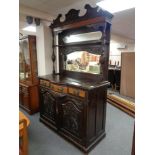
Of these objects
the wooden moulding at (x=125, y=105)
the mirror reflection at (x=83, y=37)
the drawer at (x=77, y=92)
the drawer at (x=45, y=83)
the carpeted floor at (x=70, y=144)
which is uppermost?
the mirror reflection at (x=83, y=37)

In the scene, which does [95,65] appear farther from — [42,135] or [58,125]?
[42,135]

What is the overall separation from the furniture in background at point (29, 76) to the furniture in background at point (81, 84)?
1.85 feet

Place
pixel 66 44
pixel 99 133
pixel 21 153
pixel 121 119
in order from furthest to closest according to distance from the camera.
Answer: pixel 121 119 < pixel 66 44 < pixel 99 133 < pixel 21 153

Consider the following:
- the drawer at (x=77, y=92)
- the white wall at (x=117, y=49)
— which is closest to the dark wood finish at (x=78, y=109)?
the drawer at (x=77, y=92)

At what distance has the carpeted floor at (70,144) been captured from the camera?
2209 millimetres

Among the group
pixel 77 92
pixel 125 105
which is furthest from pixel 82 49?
pixel 125 105

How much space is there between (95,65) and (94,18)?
0.81 m

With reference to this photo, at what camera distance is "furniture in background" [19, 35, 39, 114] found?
338 cm

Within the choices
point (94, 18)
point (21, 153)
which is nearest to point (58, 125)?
point (21, 153)

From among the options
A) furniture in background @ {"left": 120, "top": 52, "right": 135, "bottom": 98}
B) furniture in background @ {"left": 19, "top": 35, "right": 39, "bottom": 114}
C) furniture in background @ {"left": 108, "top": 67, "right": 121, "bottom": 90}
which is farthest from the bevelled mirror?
furniture in background @ {"left": 108, "top": 67, "right": 121, "bottom": 90}

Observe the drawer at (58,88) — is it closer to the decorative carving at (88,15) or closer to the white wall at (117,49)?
the decorative carving at (88,15)

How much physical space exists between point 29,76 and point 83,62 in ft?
5.14
